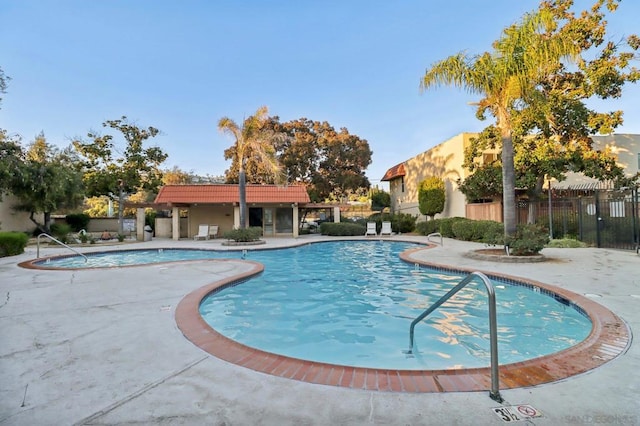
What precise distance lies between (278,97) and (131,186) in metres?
12.5

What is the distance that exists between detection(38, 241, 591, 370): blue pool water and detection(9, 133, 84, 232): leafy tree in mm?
16017

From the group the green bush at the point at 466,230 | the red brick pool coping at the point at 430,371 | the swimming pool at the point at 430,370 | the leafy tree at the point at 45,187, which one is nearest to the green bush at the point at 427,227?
the green bush at the point at 466,230

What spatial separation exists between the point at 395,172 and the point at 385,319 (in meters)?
26.2

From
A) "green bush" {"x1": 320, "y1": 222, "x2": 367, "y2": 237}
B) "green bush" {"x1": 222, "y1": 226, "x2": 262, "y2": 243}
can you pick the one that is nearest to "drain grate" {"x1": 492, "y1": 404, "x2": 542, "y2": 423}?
"green bush" {"x1": 222, "y1": 226, "x2": 262, "y2": 243}

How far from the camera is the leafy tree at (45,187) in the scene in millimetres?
18016

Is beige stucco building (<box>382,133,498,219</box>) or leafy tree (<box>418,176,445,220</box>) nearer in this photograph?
beige stucco building (<box>382,133,498,219</box>)

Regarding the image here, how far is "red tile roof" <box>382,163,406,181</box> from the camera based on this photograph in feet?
96.4

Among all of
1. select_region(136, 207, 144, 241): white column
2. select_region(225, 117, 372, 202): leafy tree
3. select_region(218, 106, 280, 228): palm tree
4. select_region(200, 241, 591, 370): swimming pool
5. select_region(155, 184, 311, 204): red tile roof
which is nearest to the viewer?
select_region(200, 241, 591, 370): swimming pool

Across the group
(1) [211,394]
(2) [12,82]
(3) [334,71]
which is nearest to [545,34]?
(3) [334,71]

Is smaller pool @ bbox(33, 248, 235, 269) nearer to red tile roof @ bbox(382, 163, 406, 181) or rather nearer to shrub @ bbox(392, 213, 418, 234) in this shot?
shrub @ bbox(392, 213, 418, 234)

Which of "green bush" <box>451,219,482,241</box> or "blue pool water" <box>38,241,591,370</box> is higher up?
"green bush" <box>451,219,482,241</box>

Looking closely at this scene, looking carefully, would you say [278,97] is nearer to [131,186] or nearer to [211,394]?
[131,186]

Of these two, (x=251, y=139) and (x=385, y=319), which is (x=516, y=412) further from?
(x=251, y=139)

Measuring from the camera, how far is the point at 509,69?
10.5 metres
